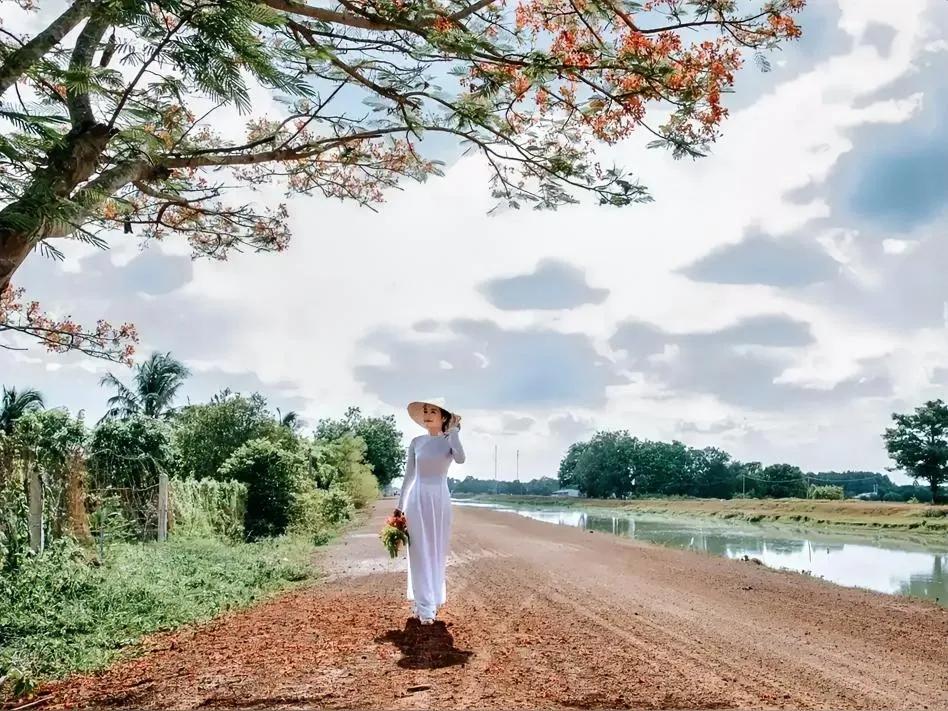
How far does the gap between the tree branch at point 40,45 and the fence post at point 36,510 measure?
17.5 feet

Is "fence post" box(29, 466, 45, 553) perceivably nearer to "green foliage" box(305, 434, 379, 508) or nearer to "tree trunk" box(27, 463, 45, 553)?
"tree trunk" box(27, 463, 45, 553)

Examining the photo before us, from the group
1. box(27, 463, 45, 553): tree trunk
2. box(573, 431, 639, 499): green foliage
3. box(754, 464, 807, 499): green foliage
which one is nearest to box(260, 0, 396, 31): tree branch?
box(27, 463, 45, 553): tree trunk

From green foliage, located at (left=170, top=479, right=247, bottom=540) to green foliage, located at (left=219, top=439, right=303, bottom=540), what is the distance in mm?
240

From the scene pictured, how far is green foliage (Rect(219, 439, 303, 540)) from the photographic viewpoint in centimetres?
1573

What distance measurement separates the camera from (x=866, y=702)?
459 centimetres

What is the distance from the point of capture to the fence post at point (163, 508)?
491 inches

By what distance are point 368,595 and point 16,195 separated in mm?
5514

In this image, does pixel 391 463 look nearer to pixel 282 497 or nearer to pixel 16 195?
pixel 282 497

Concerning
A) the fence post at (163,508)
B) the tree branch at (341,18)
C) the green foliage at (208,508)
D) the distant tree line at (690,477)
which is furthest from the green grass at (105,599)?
the distant tree line at (690,477)

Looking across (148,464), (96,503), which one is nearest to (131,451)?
(148,464)

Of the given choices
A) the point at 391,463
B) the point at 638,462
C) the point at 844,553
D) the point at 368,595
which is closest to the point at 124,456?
the point at 368,595

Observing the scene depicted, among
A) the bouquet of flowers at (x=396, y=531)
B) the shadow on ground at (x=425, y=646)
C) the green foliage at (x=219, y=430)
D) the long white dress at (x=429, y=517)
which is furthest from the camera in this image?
the green foliage at (x=219, y=430)

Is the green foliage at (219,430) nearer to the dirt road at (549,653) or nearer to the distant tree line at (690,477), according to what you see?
the dirt road at (549,653)

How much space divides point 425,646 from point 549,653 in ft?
2.88
